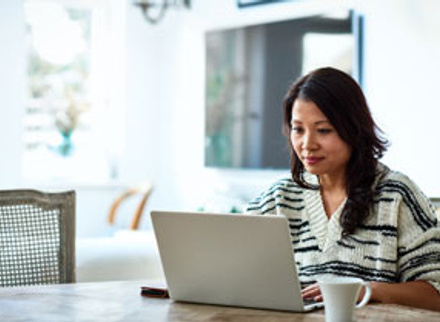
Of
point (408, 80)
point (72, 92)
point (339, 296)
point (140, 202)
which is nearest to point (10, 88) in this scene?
point (72, 92)

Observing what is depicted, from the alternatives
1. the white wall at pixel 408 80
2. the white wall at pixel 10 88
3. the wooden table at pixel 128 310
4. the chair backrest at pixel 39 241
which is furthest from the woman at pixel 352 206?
the white wall at pixel 10 88

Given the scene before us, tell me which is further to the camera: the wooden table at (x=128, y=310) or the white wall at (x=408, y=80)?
the white wall at (x=408, y=80)

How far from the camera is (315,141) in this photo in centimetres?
206

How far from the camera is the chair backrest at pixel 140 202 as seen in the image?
5.95 meters

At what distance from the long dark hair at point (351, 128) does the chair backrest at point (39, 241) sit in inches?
29.4

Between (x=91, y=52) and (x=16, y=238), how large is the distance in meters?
4.54

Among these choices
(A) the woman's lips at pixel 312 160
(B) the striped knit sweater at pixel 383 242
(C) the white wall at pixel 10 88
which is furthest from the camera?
A: (C) the white wall at pixel 10 88

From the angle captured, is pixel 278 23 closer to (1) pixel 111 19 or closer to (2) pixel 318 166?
(1) pixel 111 19

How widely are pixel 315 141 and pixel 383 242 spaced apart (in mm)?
294

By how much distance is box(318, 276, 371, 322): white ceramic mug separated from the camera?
4.74 ft

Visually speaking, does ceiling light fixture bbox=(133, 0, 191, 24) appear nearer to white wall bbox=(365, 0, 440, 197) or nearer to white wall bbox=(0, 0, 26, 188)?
white wall bbox=(0, 0, 26, 188)

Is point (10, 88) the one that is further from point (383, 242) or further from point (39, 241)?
point (383, 242)

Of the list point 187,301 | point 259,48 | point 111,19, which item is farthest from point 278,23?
point 187,301

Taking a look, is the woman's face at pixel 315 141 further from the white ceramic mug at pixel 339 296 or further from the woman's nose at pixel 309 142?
the white ceramic mug at pixel 339 296
